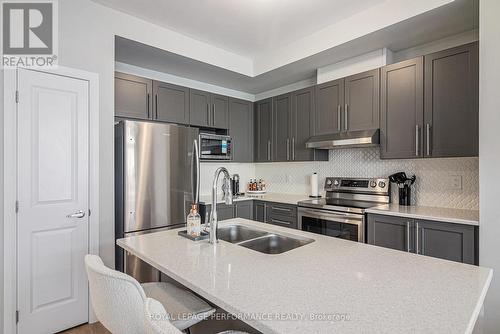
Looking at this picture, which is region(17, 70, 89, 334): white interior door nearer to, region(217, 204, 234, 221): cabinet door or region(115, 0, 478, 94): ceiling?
region(115, 0, 478, 94): ceiling

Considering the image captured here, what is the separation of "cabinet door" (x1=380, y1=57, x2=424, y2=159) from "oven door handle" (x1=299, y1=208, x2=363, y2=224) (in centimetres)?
69

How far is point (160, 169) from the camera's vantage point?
275cm

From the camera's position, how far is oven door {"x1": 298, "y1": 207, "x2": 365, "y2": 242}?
265 centimetres

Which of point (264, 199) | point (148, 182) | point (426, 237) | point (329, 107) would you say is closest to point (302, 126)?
point (329, 107)

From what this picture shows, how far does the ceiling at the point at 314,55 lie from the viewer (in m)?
2.36

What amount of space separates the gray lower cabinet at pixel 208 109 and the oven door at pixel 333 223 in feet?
5.25

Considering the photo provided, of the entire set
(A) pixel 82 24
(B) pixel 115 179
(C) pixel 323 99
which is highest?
(A) pixel 82 24

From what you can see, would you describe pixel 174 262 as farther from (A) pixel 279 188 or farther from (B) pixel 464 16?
(A) pixel 279 188

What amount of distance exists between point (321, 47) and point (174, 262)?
269cm

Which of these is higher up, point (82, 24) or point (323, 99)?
point (82, 24)

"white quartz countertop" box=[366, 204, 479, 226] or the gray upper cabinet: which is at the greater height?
the gray upper cabinet

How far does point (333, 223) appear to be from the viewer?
2.85 metres

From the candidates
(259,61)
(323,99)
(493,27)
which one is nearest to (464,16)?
(493,27)
